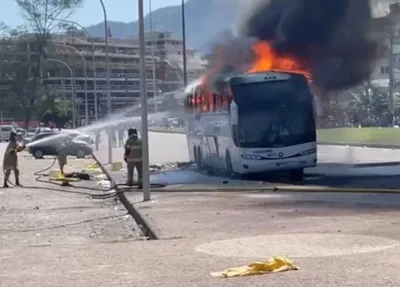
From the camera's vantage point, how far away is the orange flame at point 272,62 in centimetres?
3291

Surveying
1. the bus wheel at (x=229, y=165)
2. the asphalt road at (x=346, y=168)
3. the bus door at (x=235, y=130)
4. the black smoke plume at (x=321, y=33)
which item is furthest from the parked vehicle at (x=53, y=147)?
the bus door at (x=235, y=130)

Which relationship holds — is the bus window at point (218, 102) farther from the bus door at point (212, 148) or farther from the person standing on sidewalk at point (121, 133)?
the person standing on sidewalk at point (121, 133)

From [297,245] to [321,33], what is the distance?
21916 mm

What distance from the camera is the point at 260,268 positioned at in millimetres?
11250

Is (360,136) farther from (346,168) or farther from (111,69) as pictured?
(111,69)

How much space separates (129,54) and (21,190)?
199 ft

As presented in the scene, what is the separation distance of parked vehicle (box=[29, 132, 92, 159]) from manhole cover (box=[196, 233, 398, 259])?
42452 mm

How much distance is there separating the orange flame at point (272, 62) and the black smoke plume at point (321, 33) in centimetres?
25

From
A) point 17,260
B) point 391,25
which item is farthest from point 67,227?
point 391,25

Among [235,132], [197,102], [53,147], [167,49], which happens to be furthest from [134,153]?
[167,49]

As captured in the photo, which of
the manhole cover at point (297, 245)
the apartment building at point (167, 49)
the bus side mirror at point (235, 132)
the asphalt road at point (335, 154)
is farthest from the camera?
the apartment building at point (167, 49)

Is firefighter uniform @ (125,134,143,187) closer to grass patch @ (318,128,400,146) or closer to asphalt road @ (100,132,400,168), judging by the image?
asphalt road @ (100,132,400,168)

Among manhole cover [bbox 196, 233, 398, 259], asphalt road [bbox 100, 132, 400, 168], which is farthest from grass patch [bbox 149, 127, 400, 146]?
manhole cover [bbox 196, 233, 398, 259]

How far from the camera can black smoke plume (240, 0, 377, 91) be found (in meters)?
33.8
